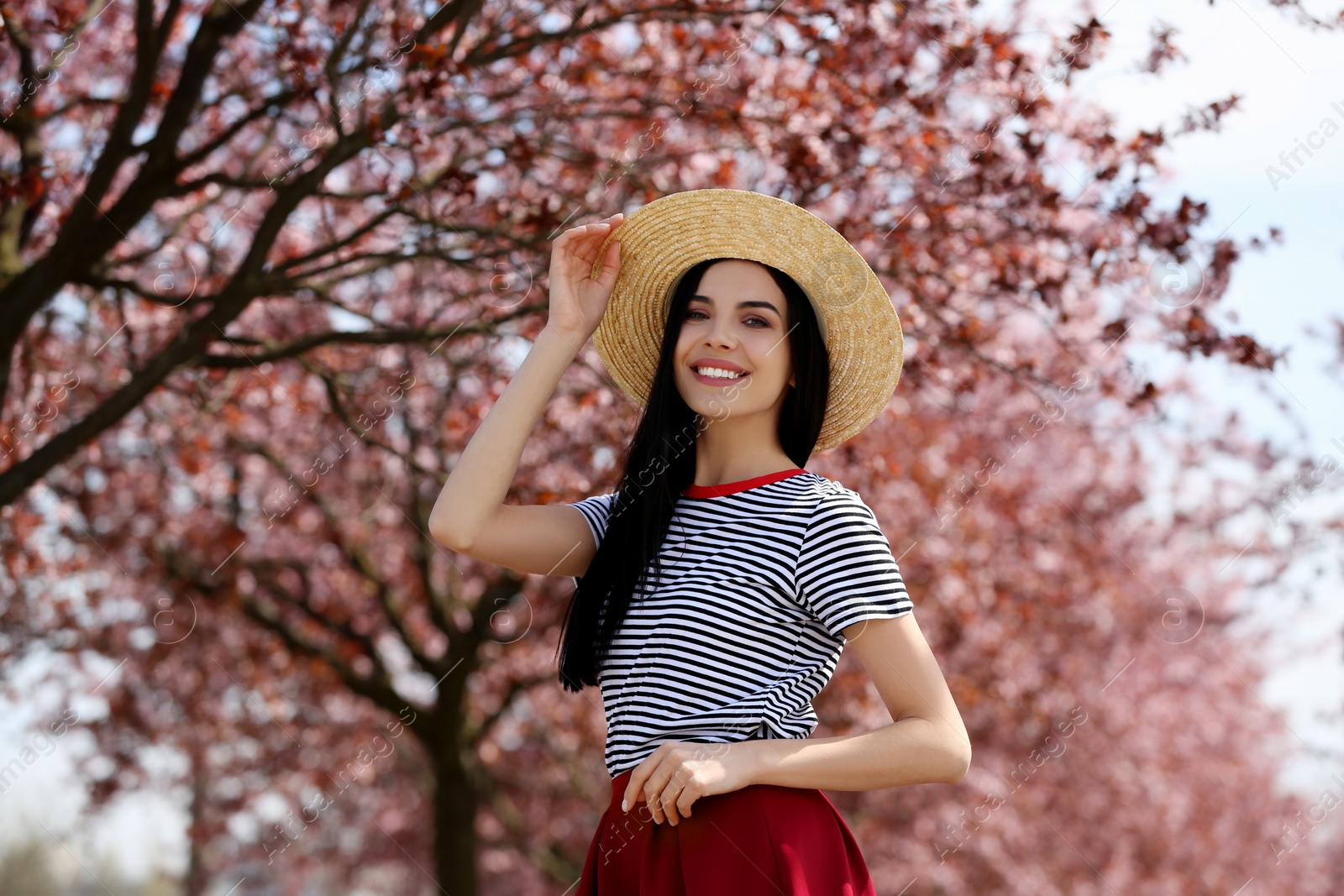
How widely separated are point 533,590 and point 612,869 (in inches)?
251

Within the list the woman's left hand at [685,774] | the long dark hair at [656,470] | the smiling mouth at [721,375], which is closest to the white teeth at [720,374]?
the smiling mouth at [721,375]

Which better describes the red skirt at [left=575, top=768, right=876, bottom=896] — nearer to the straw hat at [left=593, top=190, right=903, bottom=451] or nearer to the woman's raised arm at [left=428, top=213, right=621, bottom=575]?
the woman's raised arm at [left=428, top=213, right=621, bottom=575]

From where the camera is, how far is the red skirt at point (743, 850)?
195 cm

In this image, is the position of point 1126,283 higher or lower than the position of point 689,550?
lower

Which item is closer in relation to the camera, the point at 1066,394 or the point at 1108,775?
the point at 1066,394

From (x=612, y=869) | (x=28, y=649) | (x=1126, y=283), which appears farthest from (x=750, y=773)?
(x=28, y=649)

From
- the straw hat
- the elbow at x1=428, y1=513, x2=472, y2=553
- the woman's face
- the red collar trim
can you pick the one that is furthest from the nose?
the elbow at x1=428, y1=513, x2=472, y2=553

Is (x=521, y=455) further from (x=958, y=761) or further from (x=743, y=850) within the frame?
A: (x=958, y=761)

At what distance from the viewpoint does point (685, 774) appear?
1908 millimetres

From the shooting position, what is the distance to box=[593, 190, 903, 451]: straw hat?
245 centimetres

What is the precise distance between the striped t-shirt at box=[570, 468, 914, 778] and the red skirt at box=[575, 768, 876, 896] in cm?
11

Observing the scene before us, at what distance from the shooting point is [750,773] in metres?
1.96

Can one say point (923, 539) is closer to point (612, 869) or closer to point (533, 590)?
point (533, 590)

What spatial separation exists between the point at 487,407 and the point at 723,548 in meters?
3.93
